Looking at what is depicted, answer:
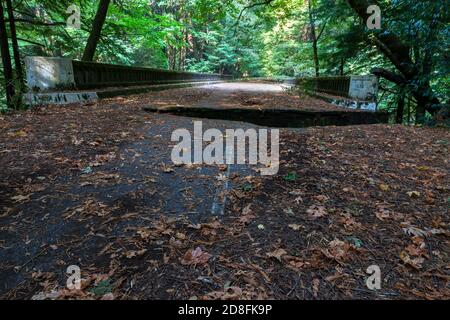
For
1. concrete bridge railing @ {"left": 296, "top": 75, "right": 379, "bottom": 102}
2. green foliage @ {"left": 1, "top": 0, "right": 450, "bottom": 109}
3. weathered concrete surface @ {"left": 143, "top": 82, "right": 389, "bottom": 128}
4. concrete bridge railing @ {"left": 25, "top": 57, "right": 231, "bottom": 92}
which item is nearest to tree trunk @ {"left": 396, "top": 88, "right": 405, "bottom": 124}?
green foliage @ {"left": 1, "top": 0, "right": 450, "bottom": 109}

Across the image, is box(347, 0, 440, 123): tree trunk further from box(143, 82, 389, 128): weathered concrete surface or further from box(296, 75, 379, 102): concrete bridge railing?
box(143, 82, 389, 128): weathered concrete surface

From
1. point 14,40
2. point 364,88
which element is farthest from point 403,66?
point 14,40

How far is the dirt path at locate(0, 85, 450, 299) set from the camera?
6.84 feet

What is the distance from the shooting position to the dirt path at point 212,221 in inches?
82.0

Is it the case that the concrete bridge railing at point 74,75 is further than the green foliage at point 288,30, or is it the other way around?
the concrete bridge railing at point 74,75

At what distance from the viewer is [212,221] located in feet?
9.04

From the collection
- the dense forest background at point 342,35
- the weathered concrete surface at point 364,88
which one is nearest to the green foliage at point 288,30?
the dense forest background at point 342,35

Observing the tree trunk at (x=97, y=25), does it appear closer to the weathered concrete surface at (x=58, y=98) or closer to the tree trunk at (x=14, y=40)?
the tree trunk at (x=14, y=40)

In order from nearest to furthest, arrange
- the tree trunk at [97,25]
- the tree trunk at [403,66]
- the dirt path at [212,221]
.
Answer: the dirt path at [212,221]
the tree trunk at [403,66]
the tree trunk at [97,25]

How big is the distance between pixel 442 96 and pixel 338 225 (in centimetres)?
728

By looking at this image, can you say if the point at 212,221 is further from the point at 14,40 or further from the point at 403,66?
the point at 14,40
